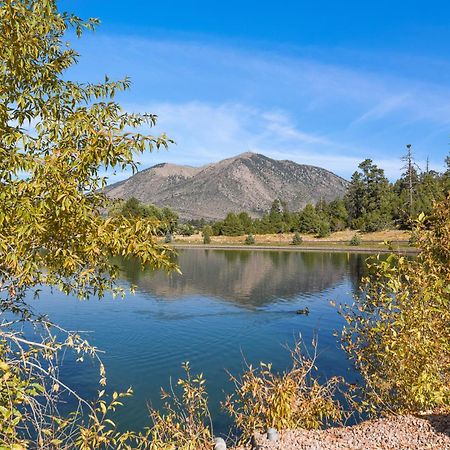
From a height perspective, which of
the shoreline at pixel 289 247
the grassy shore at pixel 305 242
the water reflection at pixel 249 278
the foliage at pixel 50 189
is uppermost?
the foliage at pixel 50 189

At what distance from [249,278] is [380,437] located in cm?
5719

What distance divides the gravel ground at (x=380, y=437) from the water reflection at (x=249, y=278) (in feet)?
103

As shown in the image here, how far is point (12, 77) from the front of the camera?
648 centimetres

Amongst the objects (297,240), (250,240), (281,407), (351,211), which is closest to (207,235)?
(250,240)

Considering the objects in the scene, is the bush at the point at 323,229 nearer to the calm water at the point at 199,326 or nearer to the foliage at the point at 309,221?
the foliage at the point at 309,221

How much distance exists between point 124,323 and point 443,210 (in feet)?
103

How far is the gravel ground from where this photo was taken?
32.9ft

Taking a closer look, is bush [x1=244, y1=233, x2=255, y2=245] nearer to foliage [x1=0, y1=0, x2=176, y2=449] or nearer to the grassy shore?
the grassy shore

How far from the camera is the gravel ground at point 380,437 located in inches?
395

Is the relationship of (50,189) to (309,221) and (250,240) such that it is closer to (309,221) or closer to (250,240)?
(250,240)

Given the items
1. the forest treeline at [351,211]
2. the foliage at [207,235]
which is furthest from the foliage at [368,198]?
the foliage at [207,235]

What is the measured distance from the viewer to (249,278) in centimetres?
6762

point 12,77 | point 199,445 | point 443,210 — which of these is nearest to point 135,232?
point 12,77

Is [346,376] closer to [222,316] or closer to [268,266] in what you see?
[222,316]
